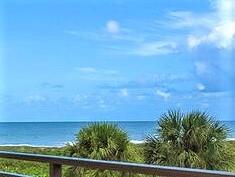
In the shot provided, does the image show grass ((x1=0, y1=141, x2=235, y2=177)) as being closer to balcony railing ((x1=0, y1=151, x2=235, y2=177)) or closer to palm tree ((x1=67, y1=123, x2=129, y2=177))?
palm tree ((x1=67, y1=123, x2=129, y2=177))

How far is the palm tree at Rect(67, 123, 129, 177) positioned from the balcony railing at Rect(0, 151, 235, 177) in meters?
2.12

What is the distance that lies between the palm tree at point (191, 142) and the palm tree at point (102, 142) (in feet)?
0.98

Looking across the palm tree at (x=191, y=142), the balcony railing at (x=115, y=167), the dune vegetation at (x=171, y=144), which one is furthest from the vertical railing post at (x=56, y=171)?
the palm tree at (x=191, y=142)

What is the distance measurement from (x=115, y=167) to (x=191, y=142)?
9.22ft

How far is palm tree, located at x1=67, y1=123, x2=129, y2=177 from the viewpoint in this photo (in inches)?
190

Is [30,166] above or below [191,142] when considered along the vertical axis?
below

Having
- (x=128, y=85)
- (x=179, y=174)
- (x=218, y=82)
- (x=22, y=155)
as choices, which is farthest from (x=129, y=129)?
(x=179, y=174)

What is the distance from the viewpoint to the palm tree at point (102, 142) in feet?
15.9

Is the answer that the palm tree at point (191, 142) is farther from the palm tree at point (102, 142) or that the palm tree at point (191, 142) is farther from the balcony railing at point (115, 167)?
the balcony railing at point (115, 167)

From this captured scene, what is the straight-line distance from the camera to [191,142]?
4688mm

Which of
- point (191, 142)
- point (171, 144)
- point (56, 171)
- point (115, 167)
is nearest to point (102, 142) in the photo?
point (171, 144)

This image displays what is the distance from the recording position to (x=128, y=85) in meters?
5.97

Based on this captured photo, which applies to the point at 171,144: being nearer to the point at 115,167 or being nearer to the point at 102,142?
the point at 102,142

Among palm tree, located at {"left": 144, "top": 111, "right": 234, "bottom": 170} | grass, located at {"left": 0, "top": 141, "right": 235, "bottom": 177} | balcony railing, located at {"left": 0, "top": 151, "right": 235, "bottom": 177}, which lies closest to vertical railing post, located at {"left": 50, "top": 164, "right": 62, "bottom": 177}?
balcony railing, located at {"left": 0, "top": 151, "right": 235, "bottom": 177}
